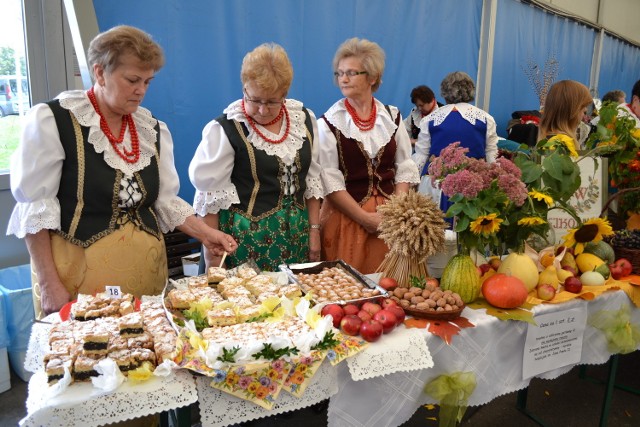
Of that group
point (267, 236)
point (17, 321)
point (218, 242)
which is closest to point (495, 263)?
point (267, 236)

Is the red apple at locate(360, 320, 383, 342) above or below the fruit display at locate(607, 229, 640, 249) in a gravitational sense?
below

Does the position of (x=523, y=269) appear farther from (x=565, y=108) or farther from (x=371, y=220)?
(x=565, y=108)

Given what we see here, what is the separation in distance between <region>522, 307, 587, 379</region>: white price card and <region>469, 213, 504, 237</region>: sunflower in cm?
35

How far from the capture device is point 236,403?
52.0 inches

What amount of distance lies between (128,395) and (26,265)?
94.0 inches

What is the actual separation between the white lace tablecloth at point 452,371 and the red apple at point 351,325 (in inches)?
4.2

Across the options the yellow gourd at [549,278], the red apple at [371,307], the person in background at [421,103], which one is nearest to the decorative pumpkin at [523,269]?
the yellow gourd at [549,278]

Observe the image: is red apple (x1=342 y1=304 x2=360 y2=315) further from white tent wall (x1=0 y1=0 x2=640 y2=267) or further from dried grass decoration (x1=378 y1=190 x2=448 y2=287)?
white tent wall (x1=0 y1=0 x2=640 y2=267)

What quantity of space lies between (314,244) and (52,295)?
110cm

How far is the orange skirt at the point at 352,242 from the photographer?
255cm

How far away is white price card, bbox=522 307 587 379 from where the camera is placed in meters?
1.83

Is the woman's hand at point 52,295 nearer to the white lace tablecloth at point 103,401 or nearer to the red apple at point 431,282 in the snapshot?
the white lace tablecloth at point 103,401

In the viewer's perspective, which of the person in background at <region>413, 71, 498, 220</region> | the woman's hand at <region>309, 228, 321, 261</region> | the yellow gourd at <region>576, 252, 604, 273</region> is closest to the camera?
the yellow gourd at <region>576, 252, 604, 273</region>

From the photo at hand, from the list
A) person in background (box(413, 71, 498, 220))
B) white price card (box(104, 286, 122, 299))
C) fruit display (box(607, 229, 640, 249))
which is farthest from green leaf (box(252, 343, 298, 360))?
person in background (box(413, 71, 498, 220))
